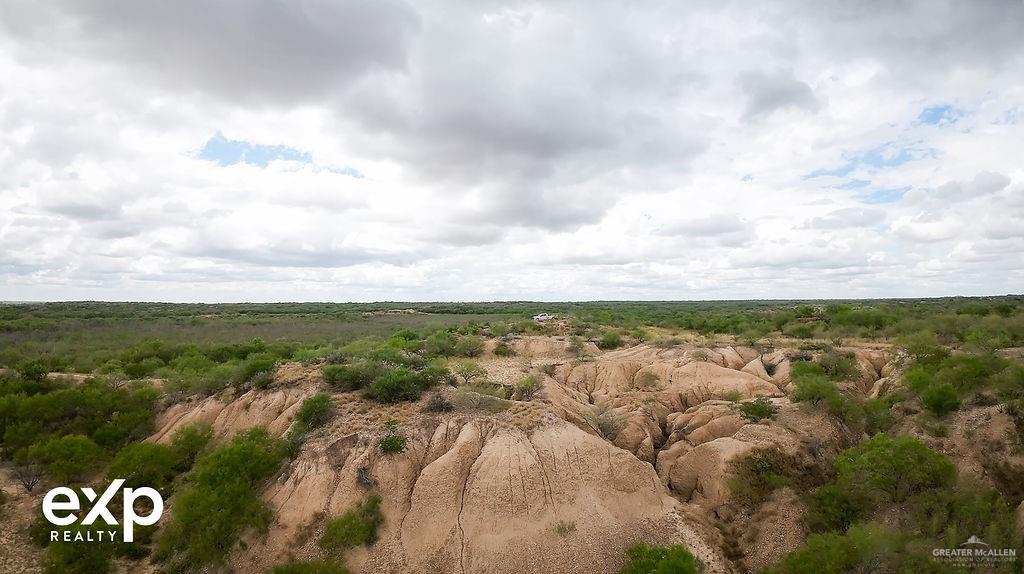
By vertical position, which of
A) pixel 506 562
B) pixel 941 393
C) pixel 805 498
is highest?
pixel 941 393

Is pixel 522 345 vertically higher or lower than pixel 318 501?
higher

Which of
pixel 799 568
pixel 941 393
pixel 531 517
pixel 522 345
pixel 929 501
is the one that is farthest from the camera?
pixel 522 345

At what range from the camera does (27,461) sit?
18.9 meters

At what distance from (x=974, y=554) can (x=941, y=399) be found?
8.15 meters

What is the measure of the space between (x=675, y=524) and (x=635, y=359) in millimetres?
15199

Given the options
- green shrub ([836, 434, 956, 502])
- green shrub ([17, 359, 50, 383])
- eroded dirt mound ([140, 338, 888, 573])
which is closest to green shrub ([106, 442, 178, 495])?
eroded dirt mound ([140, 338, 888, 573])

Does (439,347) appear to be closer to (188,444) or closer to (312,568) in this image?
(188,444)

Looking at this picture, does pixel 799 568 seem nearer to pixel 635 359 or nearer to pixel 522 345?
pixel 635 359

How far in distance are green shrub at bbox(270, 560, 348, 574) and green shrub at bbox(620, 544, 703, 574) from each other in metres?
7.83

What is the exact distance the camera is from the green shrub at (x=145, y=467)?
17781mm

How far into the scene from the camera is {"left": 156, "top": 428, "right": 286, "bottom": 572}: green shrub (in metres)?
14.6

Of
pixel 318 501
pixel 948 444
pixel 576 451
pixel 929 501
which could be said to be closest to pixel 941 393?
pixel 948 444

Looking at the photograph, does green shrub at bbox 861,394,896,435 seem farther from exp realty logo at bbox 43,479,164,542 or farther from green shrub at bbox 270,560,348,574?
exp realty logo at bbox 43,479,164,542

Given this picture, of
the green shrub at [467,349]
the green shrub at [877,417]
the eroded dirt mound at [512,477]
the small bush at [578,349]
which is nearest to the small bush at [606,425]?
the eroded dirt mound at [512,477]
